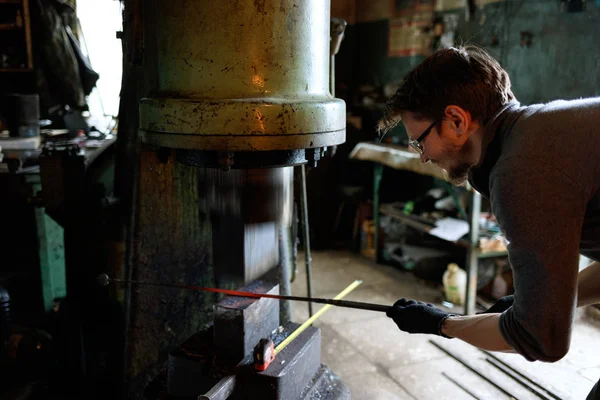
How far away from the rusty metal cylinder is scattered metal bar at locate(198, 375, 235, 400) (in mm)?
649

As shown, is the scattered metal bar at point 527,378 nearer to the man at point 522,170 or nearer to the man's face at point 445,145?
the man at point 522,170

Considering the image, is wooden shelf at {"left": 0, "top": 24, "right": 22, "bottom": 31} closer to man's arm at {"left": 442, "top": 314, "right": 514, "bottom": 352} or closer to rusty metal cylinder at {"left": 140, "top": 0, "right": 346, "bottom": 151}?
rusty metal cylinder at {"left": 140, "top": 0, "right": 346, "bottom": 151}

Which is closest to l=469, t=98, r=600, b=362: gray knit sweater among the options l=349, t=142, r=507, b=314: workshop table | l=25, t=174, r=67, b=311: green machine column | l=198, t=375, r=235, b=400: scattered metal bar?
l=198, t=375, r=235, b=400: scattered metal bar

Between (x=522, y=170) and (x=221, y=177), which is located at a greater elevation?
(x=522, y=170)

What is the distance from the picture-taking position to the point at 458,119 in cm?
116

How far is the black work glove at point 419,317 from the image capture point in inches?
51.3

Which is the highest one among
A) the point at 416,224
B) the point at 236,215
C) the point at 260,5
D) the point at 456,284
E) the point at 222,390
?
the point at 260,5

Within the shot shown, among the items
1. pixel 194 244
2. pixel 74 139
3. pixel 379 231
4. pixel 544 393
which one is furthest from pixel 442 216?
pixel 74 139

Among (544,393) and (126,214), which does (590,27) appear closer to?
(544,393)

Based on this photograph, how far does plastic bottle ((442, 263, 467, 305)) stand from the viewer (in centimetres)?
364

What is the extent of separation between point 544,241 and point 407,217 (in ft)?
10.3

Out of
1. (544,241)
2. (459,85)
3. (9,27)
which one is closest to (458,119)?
(459,85)

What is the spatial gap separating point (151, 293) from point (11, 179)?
5.01 feet

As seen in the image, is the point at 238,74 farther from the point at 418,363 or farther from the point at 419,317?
the point at 418,363
